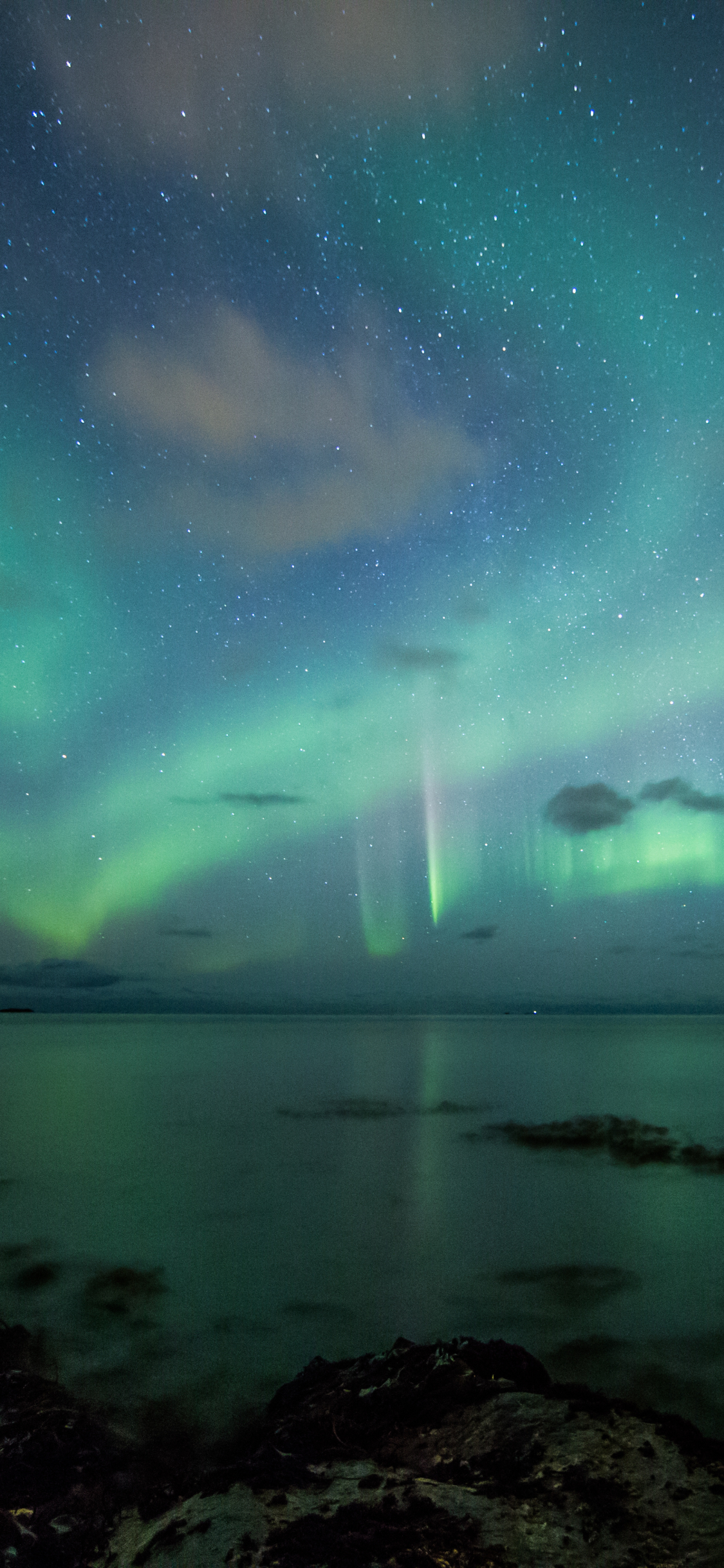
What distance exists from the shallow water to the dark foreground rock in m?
2.11

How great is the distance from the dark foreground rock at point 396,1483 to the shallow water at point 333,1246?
2109 mm

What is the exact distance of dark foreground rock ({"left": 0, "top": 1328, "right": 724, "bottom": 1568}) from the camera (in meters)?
4.78

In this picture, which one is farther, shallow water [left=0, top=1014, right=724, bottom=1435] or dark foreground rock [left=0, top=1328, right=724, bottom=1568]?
shallow water [left=0, top=1014, right=724, bottom=1435]

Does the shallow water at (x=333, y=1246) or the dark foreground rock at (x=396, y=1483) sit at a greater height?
the dark foreground rock at (x=396, y=1483)

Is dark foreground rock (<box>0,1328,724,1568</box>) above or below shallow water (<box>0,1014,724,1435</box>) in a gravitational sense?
above

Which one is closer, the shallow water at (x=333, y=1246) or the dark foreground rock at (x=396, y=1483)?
the dark foreground rock at (x=396, y=1483)

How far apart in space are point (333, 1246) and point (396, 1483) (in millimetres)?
9756

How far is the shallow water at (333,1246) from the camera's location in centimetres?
987

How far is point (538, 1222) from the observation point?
52.7 ft

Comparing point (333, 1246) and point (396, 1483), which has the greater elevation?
point (396, 1483)

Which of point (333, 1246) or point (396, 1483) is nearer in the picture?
point (396, 1483)

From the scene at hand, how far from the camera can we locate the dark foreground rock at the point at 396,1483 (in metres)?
4.78

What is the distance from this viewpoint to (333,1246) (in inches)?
572

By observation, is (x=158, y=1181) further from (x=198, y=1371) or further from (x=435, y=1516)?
(x=435, y=1516)
